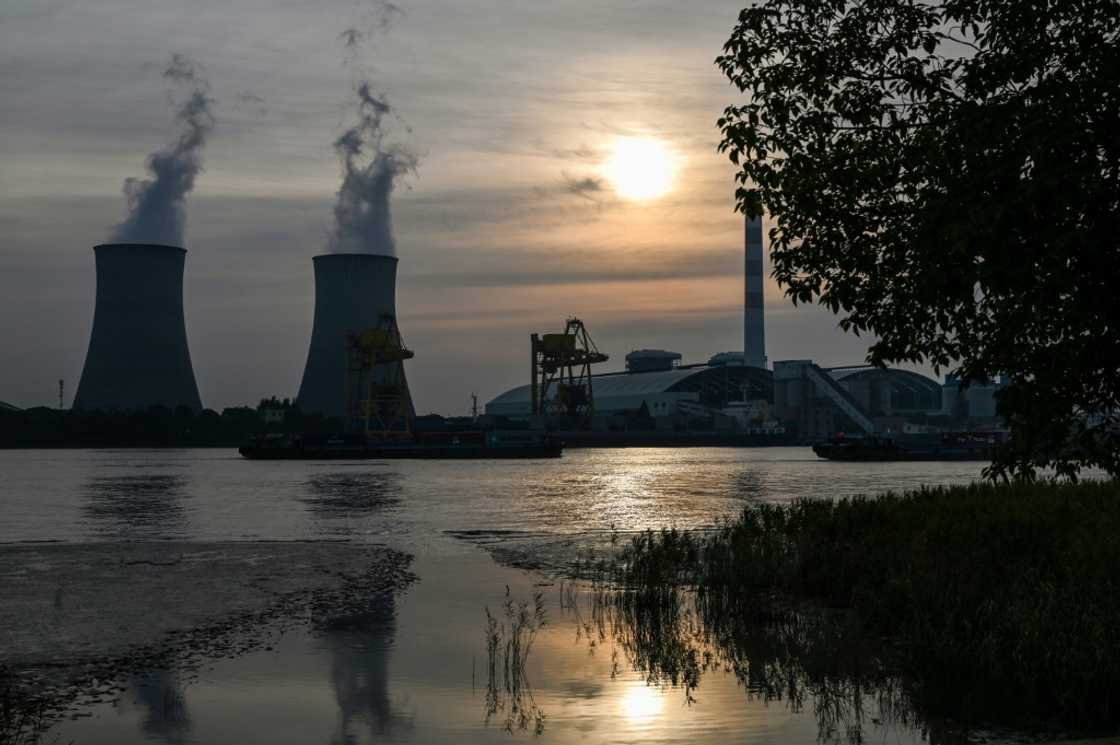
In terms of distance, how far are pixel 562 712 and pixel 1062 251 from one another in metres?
5.79

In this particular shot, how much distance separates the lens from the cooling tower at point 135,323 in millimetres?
112312

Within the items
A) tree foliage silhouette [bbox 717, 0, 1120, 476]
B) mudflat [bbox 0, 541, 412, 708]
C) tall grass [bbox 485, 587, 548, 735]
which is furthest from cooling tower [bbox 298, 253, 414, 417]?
tree foliage silhouette [bbox 717, 0, 1120, 476]

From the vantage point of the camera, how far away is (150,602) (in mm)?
17266

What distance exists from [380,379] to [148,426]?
29.4 m

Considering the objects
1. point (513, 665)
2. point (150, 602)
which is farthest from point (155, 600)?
point (513, 665)

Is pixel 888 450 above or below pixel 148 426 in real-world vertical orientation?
below

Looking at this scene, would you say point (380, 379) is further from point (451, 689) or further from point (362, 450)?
point (451, 689)

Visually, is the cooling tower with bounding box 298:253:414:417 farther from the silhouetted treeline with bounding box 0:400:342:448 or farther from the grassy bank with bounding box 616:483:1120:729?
the grassy bank with bounding box 616:483:1120:729

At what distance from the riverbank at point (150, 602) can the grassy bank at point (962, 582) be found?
5.16 m

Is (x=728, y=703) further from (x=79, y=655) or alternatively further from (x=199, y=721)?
(x=79, y=655)

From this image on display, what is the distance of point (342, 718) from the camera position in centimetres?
1041

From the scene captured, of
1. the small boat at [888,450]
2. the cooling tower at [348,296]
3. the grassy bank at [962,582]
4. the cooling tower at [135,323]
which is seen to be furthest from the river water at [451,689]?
the small boat at [888,450]

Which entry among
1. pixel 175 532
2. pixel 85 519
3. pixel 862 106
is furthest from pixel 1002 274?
pixel 85 519

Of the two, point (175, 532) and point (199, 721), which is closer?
point (199, 721)
